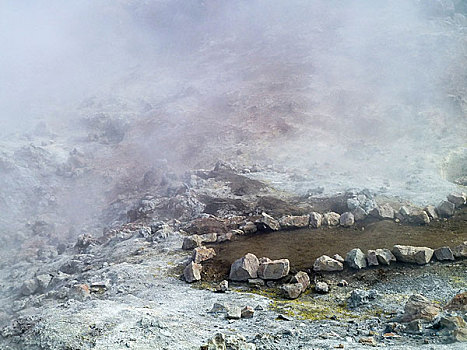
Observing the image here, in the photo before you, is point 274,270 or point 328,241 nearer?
point 274,270

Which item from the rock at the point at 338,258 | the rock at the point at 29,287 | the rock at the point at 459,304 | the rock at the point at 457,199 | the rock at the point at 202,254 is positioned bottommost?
the rock at the point at 457,199

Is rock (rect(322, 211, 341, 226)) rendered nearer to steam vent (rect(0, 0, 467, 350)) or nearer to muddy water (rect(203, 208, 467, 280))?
steam vent (rect(0, 0, 467, 350))

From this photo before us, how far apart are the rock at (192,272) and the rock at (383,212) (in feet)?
16.1

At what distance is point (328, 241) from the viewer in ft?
30.9

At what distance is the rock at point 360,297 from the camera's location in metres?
6.66

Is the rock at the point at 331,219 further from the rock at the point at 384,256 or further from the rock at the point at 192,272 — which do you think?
the rock at the point at 192,272

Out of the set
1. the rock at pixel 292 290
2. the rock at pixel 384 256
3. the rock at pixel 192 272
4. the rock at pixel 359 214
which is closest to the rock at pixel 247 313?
the rock at pixel 292 290

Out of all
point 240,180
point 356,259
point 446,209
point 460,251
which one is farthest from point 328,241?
point 240,180

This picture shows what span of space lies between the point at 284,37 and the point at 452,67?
1234cm

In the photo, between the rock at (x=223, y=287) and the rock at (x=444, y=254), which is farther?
the rock at (x=444, y=254)

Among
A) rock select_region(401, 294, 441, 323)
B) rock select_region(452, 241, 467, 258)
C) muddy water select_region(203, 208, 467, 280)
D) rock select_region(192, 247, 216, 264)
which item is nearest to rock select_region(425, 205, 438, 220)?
muddy water select_region(203, 208, 467, 280)

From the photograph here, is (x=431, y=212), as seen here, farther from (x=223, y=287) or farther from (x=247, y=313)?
(x=247, y=313)

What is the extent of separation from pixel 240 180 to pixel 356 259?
711 centimetres

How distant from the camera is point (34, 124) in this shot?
23828 mm
